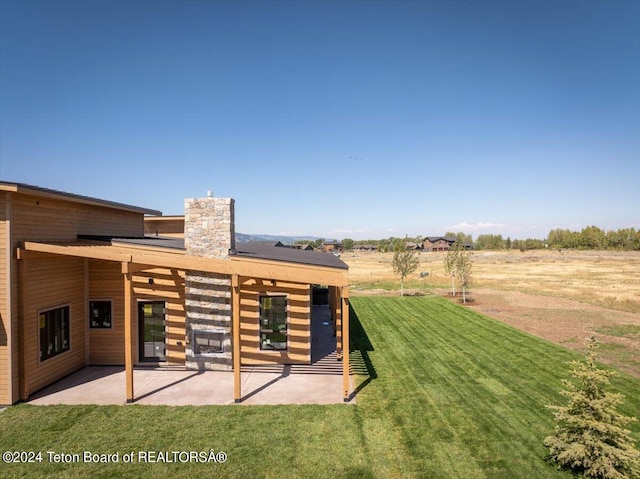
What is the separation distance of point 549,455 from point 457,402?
244 cm

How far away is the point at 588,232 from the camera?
389 ft

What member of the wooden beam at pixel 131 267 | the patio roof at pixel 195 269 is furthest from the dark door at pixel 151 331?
the patio roof at pixel 195 269

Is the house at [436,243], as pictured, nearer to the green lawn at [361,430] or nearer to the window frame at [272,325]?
the green lawn at [361,430]

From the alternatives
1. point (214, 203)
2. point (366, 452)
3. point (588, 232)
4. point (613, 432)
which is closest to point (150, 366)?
point (214, 203)

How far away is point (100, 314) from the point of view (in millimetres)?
11812

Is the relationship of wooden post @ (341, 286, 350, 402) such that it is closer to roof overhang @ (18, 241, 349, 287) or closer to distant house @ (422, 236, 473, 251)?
roof overhang @ (18, 241, 349, 287)

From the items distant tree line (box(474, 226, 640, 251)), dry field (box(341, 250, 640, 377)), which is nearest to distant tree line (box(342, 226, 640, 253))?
distant tree line (box(474, 226, 640, 251))

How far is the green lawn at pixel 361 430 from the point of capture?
21.0 ft

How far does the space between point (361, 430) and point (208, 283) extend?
6283 millimetres

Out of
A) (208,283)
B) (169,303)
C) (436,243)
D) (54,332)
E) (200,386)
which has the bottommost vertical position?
(200,386)

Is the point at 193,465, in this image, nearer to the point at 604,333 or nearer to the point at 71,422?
the point at 71,422

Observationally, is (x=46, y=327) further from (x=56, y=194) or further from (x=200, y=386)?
(x=200, y=386)

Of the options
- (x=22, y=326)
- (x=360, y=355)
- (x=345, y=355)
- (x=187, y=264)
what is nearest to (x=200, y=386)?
(x=187, y=264)

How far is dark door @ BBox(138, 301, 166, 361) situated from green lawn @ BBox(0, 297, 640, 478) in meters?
3.22
